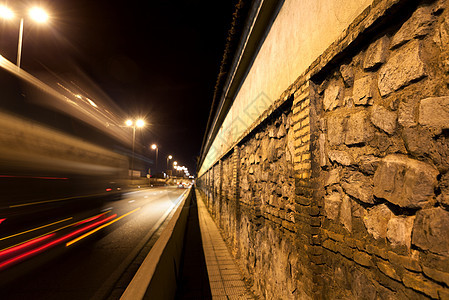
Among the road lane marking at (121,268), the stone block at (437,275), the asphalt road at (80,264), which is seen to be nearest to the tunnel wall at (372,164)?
the stone block at (437,275)

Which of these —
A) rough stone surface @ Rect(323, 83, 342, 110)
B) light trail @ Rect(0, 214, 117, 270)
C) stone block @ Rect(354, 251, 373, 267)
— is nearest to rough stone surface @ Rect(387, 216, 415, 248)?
stone block @ Rect(354, 251, 373, 267)

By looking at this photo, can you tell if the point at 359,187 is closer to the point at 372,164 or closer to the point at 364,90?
the point at 372,164

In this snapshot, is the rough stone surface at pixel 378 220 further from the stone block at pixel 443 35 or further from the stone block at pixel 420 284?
the stone block at pixel 443 35

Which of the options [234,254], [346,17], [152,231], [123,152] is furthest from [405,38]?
[123,152]

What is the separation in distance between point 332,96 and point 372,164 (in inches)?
31.4

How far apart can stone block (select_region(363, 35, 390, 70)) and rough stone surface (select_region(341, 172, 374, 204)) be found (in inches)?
32.6

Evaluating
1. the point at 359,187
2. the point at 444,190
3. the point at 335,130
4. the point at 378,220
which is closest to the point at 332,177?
the point at 359,187

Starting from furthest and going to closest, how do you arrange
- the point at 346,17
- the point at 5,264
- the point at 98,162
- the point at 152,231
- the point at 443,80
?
the point at 98,162 < the point at 152,231 < the point at 5,264 < the point at 346,17 < the point at 443,80

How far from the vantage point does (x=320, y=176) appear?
2.14 m

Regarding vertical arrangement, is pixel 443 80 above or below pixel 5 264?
above

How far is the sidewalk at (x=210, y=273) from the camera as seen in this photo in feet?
13.2

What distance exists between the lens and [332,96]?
6.70 ft

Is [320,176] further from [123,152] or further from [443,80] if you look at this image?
[123,152]

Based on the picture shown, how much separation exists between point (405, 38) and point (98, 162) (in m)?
23.7
